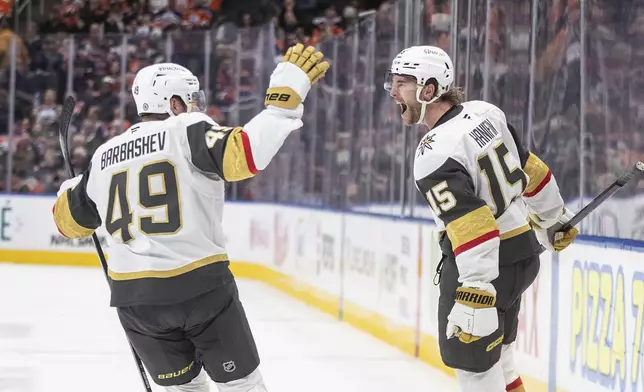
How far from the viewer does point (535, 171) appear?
3605mm

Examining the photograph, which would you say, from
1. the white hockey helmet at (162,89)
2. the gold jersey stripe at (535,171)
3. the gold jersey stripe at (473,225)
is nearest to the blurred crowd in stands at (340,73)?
the gold jersey stripe at (535,171)

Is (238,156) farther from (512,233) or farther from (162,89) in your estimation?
(512,233)

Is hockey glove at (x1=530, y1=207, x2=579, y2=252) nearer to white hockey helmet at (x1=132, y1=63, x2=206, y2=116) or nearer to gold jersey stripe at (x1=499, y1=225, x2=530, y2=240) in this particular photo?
gold jersey stripe at (x1=499, y1=225, x2=530, y2=240)

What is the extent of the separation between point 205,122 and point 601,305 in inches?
67.4

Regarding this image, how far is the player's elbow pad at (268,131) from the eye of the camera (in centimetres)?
298

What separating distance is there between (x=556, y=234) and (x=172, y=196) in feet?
4.33

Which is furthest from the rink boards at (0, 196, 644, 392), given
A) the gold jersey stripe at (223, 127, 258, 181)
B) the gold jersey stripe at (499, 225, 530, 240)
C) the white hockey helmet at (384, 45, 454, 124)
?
the gold jersey stripe at (223, 127, 258, 181)

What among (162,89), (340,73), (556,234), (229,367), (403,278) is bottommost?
(403,278)

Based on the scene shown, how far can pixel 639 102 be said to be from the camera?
427 centimetres

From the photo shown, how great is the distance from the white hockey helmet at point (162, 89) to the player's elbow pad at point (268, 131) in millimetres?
407

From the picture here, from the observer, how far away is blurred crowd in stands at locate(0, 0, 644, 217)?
4609 mm

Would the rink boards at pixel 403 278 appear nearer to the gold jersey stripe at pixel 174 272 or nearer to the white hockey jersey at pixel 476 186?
the white hockey jersey at pixel 476 186

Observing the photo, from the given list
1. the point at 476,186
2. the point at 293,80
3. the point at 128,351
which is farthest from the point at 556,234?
the point at 128,351

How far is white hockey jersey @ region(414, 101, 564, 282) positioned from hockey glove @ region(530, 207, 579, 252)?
0.75ft
